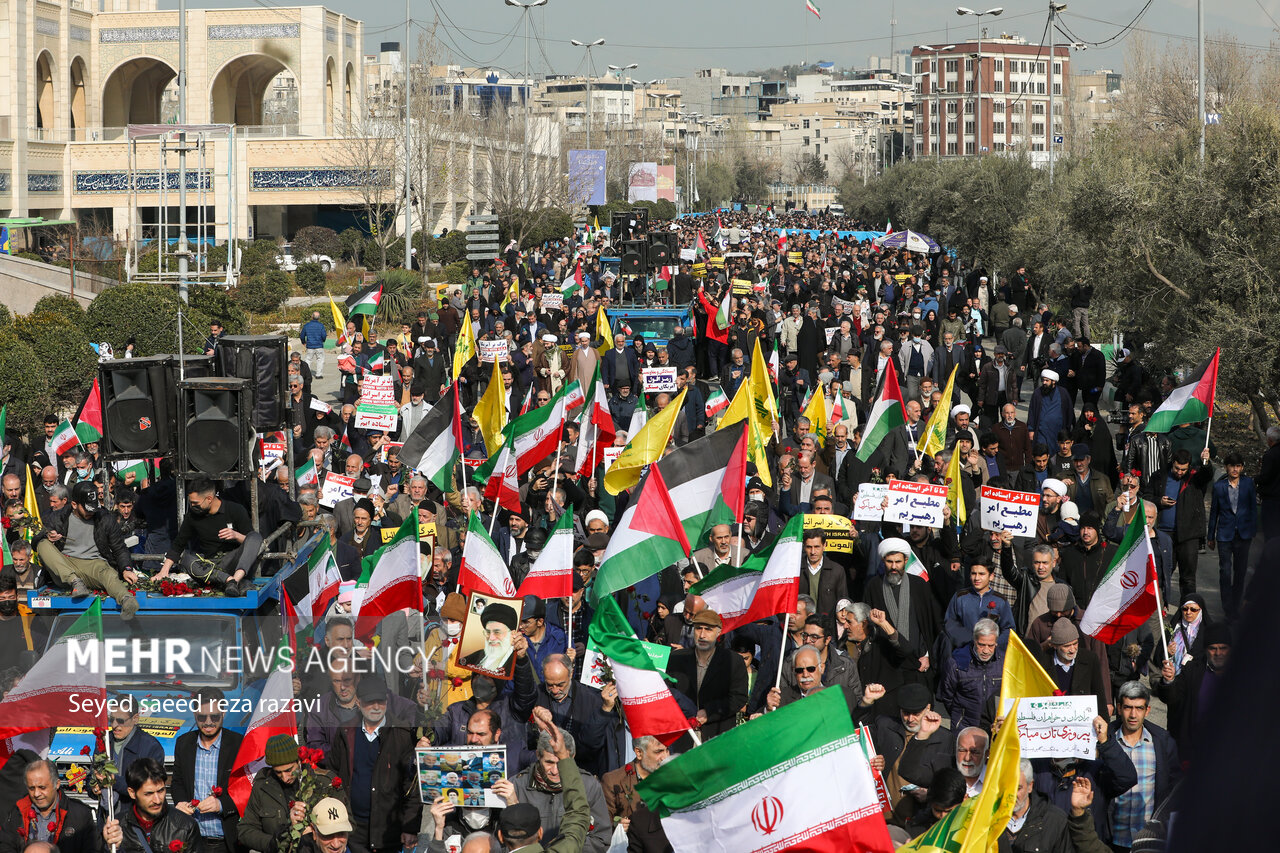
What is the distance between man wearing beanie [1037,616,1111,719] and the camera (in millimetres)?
8094

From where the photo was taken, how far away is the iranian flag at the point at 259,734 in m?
7.32

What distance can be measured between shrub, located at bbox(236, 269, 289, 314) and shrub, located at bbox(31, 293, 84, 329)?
1239 centimetres

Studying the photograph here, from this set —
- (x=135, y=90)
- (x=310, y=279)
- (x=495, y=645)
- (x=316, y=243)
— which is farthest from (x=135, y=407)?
(x=135, y=90)

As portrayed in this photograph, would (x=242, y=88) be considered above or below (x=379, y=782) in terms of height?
above

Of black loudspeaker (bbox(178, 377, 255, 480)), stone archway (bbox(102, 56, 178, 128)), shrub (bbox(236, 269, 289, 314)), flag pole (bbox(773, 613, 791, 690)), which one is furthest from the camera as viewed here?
stone archway (bbox(102, 56, 178, 128))

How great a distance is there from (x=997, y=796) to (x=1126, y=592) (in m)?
3.22

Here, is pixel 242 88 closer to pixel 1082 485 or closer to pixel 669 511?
pixel 1082 485

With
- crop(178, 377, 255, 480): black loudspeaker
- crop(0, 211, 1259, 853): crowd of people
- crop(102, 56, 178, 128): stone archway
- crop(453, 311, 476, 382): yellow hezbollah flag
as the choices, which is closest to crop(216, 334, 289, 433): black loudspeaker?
crop(0, 211, 1259, 853): crowd of people

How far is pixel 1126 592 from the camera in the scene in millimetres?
8492

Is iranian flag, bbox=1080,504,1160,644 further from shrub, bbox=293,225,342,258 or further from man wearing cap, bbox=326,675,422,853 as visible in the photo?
shrub, bbox=293,225,342,258

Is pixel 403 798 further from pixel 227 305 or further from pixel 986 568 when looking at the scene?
pixel 227 305

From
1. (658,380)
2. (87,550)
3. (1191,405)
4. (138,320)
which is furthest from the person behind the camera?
(138,320)

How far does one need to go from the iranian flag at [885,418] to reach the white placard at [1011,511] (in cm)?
332

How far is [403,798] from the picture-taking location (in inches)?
284
